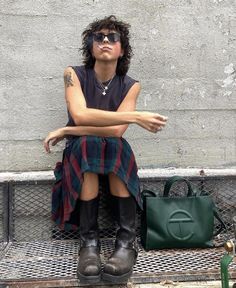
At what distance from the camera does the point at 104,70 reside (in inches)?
115

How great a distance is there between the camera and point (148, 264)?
107 inches

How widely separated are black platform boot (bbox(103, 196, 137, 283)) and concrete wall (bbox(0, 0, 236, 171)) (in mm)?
765

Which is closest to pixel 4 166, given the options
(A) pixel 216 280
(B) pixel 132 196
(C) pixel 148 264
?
(B) pixel 132 196

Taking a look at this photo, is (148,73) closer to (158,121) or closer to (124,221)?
(158,121)

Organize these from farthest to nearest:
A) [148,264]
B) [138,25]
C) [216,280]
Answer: [138,25] → [148,264] → [216,280]

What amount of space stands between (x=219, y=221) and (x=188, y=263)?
20.4 inches

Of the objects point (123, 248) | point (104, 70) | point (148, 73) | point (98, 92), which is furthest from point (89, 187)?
point (148, 73)

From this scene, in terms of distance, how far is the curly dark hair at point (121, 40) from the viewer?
2869mm

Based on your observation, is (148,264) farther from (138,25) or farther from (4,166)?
(138,25)

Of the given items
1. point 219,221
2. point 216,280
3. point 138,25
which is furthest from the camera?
point 138,25

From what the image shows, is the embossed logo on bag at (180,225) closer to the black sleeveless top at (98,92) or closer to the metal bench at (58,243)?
the metal bench at (58,243)

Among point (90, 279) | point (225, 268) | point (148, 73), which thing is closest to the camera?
point (225, 268)

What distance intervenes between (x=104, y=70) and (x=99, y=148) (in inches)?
23.9

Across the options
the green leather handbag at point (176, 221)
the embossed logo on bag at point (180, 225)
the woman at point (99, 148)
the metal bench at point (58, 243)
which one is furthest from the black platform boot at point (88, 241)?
the embossed logo on bag at point (180, 225)
